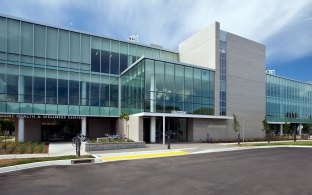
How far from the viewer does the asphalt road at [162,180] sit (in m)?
9.42

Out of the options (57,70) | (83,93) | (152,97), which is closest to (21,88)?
(57,70)

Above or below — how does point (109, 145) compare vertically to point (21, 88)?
below

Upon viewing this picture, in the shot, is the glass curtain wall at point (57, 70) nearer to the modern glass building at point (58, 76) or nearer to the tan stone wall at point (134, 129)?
the modern glass building at point (58, 76)

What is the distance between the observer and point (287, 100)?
53031 mm

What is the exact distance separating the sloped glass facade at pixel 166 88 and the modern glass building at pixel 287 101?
18.6m

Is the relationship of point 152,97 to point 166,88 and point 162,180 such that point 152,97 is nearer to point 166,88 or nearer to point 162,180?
point 166,88

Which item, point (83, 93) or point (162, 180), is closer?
point (162, 180)

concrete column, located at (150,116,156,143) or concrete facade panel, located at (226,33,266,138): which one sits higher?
concrete facade panel, located at (226,33,266,138)

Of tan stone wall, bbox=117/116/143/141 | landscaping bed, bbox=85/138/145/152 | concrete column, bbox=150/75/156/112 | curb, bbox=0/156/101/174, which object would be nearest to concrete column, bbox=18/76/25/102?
landscaping bed, bbox=85/138/145/152

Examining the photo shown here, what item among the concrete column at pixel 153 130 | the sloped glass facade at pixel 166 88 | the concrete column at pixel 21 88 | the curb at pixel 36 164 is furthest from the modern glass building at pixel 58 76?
the curb at pixel 36 164

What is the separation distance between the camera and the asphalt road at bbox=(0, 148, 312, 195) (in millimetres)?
9422

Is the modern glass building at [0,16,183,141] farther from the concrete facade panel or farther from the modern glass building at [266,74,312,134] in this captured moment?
the modern glass building at [266,74,312,134]

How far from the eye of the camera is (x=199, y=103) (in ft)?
111

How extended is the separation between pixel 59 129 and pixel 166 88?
16208 mm
